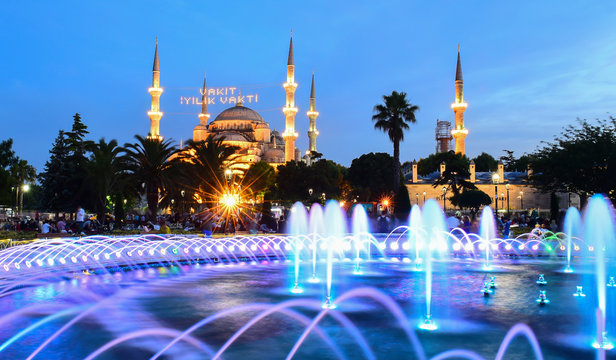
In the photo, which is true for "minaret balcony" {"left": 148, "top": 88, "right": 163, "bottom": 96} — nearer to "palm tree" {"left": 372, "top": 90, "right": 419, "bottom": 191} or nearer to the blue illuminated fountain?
"palm tree" {"left": 372, "top": 90, "right": 419, "bottom": 191}

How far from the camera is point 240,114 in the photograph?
86938mm

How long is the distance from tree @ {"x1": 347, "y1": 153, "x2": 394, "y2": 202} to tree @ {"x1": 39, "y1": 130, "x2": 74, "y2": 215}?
25.4 metres

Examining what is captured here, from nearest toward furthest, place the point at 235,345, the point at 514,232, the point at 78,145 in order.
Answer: the point at 235,345, the point at 514,232, the point at 78,145

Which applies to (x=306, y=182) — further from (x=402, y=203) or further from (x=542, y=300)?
(x=542, y=300)

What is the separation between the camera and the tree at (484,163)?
83562mm

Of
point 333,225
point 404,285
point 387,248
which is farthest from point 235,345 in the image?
point 333,225

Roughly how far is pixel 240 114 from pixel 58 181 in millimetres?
51939

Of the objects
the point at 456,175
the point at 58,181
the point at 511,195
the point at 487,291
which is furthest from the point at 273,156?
the point at 487,291

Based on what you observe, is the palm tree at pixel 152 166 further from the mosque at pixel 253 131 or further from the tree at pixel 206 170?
the mosque at pixel 253 131

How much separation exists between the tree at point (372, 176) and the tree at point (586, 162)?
2487 cm

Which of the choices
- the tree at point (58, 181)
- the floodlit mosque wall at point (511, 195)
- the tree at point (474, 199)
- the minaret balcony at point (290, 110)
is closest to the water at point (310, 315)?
the tree at point (58, 181)

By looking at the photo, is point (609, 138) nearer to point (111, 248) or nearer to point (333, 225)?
point (333, 225)

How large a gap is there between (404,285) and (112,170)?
19.0m

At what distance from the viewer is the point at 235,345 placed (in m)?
5.75
